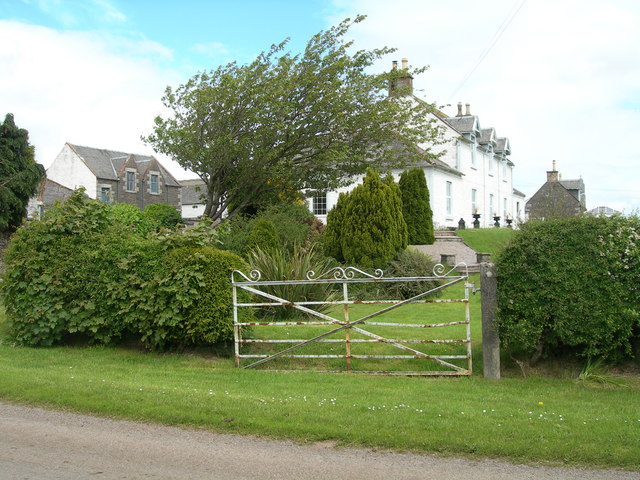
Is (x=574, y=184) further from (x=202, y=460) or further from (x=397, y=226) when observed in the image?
(x=202, y=460)

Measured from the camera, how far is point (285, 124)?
75.7ft

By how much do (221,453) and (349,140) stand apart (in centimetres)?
2040

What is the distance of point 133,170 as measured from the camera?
5650cm

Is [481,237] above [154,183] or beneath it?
beneath

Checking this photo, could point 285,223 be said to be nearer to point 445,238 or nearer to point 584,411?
point 445,238

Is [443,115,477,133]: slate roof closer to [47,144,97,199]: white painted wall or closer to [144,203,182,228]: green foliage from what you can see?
[144,203,182,228]: green foliage

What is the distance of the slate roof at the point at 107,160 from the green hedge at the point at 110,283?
4353cm

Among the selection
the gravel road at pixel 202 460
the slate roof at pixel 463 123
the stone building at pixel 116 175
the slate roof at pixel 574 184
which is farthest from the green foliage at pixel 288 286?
the slate roof at pixel 574 184

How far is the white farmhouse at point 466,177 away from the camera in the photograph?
1442 inches

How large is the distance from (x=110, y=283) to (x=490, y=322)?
21.0ft

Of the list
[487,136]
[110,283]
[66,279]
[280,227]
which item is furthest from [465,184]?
[66,279]

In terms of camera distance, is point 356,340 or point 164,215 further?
point 164,215

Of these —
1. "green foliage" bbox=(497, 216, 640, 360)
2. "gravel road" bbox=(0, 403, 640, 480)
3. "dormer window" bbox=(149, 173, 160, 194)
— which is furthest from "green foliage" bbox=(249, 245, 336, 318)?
"dormer window" bbox=(149, 173, 160, 194)

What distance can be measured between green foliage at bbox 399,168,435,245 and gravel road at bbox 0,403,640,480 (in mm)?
21825
